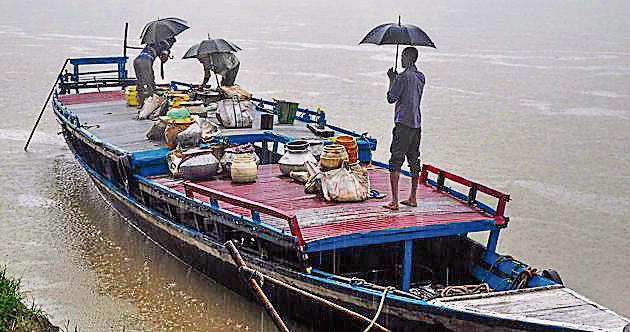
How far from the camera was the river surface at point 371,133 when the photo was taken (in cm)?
993

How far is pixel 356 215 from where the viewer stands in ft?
27.3

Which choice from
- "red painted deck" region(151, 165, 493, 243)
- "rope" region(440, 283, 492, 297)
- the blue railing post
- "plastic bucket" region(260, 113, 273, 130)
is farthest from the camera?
"plastic bucket" region(260, 113, 273, 130)

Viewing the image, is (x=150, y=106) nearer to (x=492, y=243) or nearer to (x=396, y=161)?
(x=396, y=161)

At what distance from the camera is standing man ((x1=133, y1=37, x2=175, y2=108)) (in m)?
→ 13.1

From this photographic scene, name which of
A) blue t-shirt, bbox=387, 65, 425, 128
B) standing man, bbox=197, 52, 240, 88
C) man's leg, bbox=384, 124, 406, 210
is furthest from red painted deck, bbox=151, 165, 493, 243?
standing man, bbox=197, 52, 240, 88

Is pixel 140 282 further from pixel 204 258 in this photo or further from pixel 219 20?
pixel 219 20

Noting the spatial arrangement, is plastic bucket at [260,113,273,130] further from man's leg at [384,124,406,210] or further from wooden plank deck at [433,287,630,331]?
wooden plank deck at [433,287,630,331]

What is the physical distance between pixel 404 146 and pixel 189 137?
328 cm

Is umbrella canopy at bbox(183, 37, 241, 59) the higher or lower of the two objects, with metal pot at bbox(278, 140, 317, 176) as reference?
higher

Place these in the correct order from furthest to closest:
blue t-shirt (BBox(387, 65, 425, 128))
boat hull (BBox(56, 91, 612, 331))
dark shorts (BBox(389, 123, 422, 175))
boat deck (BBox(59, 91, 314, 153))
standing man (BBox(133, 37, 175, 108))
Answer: standing man (BBox(133, 37, 175, 108)), boat deck (BBox(59, 91, 314, 153)), dark shorts (BBox(389, 123, 422, 175)), blue t-shirt (BBox(387, 65, 425, 128)), boat hull (BBox(56, 91, 612, 331))

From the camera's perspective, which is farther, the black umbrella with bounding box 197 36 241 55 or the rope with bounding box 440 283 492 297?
the black umbrella with bounding box 197 36 241 55

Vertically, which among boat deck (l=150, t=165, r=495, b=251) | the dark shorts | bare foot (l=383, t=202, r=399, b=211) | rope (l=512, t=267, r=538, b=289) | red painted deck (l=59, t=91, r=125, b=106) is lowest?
rope (l=512, t=267, r=538, b=289)

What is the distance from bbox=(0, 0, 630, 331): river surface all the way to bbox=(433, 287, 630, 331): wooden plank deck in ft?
9.54

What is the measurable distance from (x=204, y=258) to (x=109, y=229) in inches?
129
